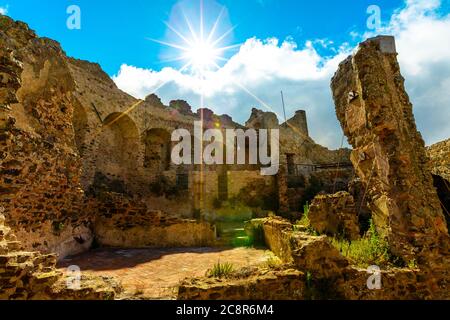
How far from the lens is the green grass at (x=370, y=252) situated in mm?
4332

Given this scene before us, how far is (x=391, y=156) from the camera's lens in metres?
4.54

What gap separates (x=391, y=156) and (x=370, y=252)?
169 centimetres

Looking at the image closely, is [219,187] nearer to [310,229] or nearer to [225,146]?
[225,146]

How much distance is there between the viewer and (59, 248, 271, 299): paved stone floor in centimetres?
412

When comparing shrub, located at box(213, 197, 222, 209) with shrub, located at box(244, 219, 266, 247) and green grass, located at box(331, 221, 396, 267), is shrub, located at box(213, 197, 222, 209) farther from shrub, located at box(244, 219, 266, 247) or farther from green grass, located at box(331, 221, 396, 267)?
green grass, located at box(331, 221, 396, 267)

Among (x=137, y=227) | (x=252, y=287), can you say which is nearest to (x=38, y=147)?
(x=137, y=227)

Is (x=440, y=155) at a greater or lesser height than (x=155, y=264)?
greater

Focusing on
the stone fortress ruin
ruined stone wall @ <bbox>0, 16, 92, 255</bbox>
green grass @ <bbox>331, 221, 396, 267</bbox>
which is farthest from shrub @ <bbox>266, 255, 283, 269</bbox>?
ruined stone wall @ <bbox>0, 16, 92, 255</bbox>

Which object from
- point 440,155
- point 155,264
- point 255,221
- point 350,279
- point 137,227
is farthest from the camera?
point 440,155

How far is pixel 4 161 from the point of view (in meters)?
4.92

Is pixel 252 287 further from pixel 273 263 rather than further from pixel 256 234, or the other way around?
pixel 256 234

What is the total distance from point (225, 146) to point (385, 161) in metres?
19.0
